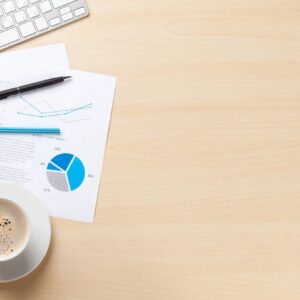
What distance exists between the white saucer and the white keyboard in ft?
0.70

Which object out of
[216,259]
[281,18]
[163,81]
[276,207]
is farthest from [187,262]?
[281,18]

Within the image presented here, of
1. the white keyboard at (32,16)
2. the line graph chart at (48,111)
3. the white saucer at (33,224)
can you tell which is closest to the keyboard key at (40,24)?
the white keyboard at (32,16)

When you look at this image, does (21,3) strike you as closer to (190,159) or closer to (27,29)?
(27,29)

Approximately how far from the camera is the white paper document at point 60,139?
2.60 feet

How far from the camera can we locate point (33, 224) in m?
0.77

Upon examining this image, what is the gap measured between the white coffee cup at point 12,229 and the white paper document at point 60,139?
0.05 metres

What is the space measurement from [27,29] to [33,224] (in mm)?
283

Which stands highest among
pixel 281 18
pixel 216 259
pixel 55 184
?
pixel 281 18

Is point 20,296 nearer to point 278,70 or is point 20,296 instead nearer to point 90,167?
point 90,167

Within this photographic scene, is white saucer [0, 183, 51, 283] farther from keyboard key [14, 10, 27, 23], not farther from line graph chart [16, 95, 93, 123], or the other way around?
keyboard key [14, 10, 27, 23]

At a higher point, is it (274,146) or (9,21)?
(9,21)

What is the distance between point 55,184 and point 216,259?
0.25m

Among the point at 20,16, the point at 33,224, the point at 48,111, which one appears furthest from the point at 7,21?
the point at 33,224

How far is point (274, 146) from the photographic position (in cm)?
83
